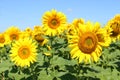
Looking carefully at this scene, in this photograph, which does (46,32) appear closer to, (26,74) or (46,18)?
(46,18)

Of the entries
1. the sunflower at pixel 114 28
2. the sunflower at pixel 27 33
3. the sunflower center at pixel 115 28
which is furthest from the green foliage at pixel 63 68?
the sunflower at pixel 27 33

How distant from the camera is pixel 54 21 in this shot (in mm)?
9805

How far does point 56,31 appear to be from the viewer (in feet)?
32.1

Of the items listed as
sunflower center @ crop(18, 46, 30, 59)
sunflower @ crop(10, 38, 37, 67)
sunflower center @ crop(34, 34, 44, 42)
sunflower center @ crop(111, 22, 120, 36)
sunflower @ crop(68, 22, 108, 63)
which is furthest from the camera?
sunflower center @ crop(34, 34, 44, 42)

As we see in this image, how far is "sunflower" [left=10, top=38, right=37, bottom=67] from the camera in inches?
325

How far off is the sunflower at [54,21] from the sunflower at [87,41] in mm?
3344

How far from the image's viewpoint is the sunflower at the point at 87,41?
6.31 m

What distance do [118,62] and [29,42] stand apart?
215 centimetres

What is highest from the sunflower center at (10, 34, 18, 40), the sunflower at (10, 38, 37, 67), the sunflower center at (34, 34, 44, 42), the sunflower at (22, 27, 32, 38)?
the sunflower at (22, 27, 32, 38)

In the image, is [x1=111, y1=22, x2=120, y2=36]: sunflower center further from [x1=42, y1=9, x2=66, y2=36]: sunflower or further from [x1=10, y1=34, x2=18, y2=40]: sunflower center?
[x1=10, y1=34, x2=18, y2=40]: sunflower center

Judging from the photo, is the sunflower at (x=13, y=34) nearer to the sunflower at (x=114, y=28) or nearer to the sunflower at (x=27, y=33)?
the sunflower at (x=27, y=33)

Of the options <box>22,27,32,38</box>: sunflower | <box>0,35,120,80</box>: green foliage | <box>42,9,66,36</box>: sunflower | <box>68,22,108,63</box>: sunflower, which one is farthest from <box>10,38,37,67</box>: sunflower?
<box>22,27,32,38</box>: sunflower

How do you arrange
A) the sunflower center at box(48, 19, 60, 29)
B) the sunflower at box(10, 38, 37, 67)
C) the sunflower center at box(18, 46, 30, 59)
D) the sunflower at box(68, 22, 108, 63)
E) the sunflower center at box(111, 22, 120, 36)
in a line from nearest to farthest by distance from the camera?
the sunflower at box(68, 22, 108, 63) → the sunflower at box(10, 38, 37, 67) → the sunflower center at box(18, 46, 30, 59) → the sunflower center at box(111, 22, 120, 36) → the sunflower center at box(48, 19, 60, 29)

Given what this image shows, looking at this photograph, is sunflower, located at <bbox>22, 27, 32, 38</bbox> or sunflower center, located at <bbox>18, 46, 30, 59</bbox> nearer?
sunflower center, located at <bbox>18, 46, 30, 59</bbox>
